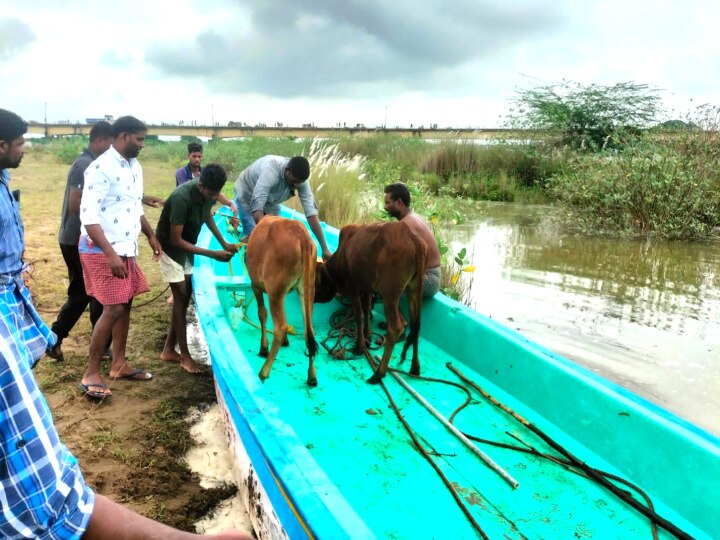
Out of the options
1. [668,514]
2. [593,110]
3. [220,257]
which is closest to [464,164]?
[593,110]

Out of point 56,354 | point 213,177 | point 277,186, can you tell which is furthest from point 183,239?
point 56,354

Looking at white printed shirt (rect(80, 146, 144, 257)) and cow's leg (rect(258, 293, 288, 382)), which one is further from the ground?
white printed shirt (rect(80, 146, 144, 257))

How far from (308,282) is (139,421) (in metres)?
1.64

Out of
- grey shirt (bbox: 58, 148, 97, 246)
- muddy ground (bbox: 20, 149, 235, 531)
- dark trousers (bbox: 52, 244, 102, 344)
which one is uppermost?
grey shirt (bbox: 58, 148, 97, 246)

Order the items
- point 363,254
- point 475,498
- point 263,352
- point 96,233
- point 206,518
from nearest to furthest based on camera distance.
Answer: point 475,498 < point 206,518 < point 96,233 < point 363,254 < point 263,352

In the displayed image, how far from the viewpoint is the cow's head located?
4723 millimetres

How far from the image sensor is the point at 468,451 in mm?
3139

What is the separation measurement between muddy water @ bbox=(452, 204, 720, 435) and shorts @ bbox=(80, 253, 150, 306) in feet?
14.2

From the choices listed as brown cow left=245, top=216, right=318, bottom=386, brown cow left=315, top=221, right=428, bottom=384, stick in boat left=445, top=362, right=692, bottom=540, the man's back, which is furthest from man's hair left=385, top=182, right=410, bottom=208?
stick in boat left=445, top=362, right=692, bottom=540

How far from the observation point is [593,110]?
1855 centimetres

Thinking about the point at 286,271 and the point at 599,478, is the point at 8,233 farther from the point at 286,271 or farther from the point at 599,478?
the point at 599,478

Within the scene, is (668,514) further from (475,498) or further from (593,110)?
(593,110)

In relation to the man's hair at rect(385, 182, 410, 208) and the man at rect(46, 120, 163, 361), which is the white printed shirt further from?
the man's hair at rect(385, 182, 410, 208)

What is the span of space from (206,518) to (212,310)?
1.45 meters
